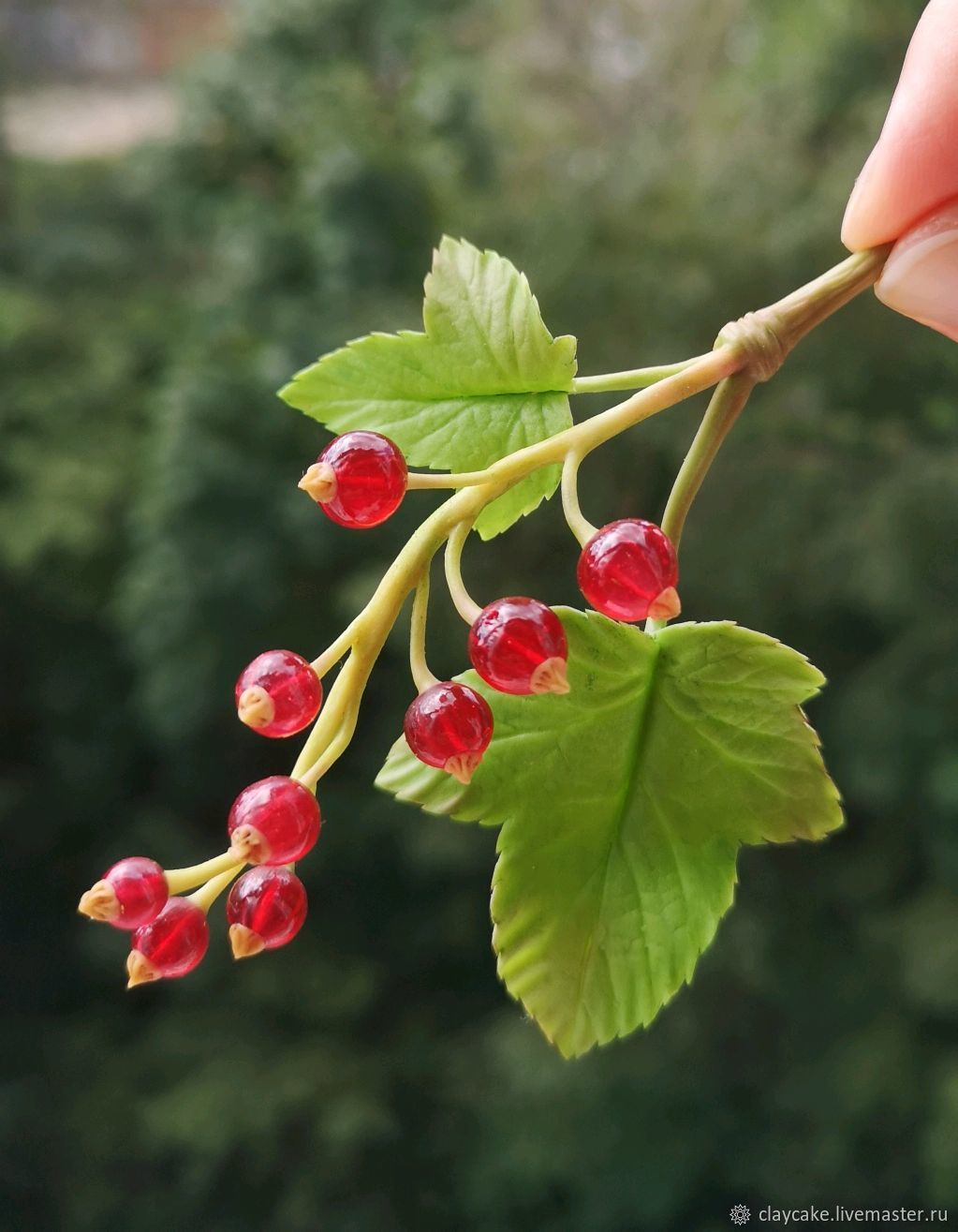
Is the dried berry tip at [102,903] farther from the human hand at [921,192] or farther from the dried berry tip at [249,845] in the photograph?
the human hand at [921,192]

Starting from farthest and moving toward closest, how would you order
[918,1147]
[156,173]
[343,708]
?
[156,173]
[918,1147]
[343,708]

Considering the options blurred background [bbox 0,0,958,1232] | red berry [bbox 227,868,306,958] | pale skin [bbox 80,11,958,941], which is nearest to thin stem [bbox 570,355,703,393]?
pale skin [bbox 80,11,958,941]

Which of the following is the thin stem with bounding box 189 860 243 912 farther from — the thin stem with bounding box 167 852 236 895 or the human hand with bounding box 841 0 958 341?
the human hand with bounding box 841 0 958 341

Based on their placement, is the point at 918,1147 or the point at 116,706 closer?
the point at 918,1147

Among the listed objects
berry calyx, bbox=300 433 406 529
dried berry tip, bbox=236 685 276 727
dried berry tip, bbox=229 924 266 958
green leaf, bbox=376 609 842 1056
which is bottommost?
green leaf, bbox=376 609 842 1056

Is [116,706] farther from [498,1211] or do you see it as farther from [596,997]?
[596,997]

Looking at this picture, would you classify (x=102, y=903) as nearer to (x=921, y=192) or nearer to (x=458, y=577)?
(x=458, y=577)

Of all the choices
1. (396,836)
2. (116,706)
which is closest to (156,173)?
(116,706)
